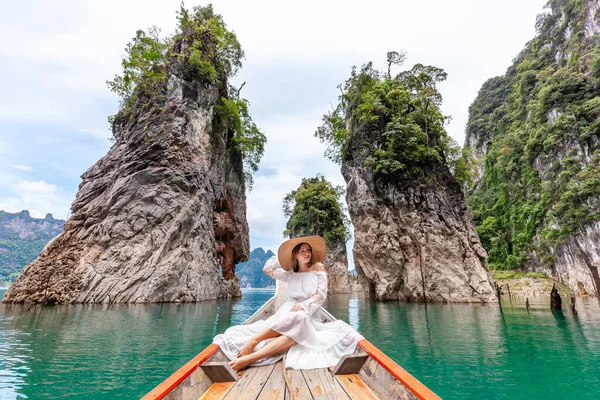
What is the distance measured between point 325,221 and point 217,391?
37.6 meters

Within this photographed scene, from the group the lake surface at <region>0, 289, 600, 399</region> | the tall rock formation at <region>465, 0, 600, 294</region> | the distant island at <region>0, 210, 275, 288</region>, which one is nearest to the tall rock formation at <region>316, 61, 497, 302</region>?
the tall rock formation at <region>465, 0, 600, 294</region>

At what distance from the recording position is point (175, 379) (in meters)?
2.15

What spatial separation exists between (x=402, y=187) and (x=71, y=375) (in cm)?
2111

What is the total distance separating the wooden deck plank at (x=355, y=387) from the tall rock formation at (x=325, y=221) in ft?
114

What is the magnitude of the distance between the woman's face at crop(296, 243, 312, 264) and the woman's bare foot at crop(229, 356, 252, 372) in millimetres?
1394

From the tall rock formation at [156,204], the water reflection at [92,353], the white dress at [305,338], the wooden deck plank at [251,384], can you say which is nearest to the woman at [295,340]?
the white dress at [305,338]

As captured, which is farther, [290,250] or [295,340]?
[290,250]

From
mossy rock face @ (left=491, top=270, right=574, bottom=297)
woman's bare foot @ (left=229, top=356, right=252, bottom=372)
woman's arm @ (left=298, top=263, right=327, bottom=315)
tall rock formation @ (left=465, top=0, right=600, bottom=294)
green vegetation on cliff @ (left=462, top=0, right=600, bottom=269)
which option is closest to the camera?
woman's bare foot @ (left=229, top=356, right=252, bottom=372)

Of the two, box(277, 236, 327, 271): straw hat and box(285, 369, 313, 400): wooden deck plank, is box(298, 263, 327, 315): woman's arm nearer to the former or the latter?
box(277, 236, 327, 271): straw hat

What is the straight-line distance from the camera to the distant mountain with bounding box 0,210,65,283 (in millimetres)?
112750

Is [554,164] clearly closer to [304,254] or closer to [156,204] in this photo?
[304,254]

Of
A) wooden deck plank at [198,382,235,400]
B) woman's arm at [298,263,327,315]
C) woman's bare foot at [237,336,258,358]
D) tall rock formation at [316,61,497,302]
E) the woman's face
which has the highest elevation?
tall rock formation at [316,61,497,302]

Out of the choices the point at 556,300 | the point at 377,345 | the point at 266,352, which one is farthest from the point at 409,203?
the point at 266,352

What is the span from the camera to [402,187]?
22.2m
